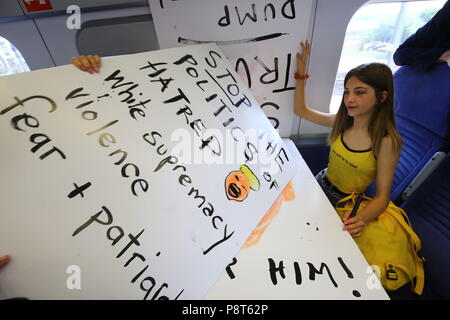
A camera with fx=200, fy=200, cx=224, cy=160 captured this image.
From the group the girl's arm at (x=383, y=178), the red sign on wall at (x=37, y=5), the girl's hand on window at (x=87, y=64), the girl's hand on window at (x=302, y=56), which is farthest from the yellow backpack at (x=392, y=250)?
the red sign on wall at (x=37, y=5)

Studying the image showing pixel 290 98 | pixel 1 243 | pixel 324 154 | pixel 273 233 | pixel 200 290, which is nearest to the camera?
pixel 1 243

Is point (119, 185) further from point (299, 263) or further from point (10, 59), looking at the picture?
point (10, 59)

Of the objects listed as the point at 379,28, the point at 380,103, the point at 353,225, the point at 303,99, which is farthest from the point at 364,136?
the point at 379,28

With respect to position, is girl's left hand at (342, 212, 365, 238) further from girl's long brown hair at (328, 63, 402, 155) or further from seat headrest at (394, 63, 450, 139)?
seat headrest at (394, 63, 450, 139)

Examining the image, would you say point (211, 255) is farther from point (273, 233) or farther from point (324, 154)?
point (324, 154)

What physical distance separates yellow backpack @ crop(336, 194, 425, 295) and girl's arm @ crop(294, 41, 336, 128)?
45 centimetres

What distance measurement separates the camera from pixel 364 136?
0.82m

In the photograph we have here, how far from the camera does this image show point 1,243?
13.3 inches

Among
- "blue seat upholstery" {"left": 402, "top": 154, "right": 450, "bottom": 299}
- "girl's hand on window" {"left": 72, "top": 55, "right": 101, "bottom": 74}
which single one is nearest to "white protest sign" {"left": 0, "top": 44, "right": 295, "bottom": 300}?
"girl's hand on window" {"left": 72, "top": 55, "right": 101, "bottom": 74}

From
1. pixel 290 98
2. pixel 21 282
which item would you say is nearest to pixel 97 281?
pixel 21 282

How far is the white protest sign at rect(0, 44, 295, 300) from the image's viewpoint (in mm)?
354

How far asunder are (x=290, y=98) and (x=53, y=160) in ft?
3.00

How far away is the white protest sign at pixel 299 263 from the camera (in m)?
0.47

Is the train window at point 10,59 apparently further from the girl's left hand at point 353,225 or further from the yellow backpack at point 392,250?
the yellow backpack at point 392,250
